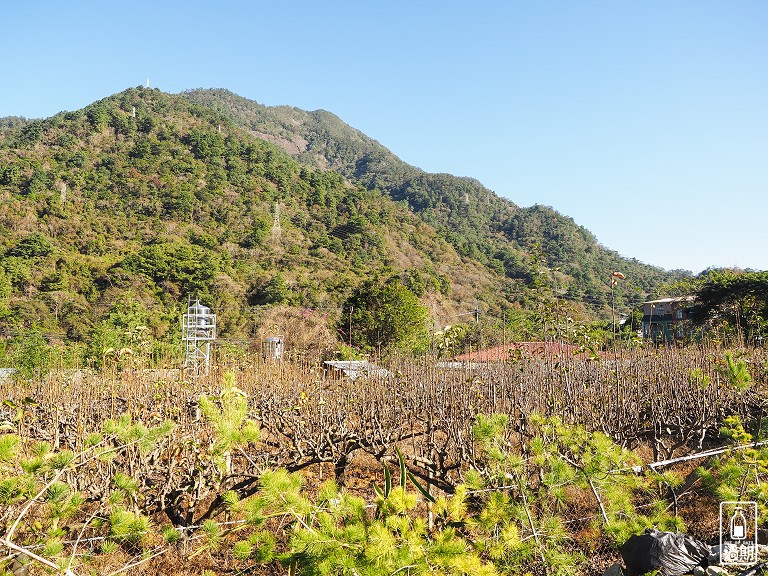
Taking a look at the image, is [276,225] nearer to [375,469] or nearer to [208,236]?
[208,236]

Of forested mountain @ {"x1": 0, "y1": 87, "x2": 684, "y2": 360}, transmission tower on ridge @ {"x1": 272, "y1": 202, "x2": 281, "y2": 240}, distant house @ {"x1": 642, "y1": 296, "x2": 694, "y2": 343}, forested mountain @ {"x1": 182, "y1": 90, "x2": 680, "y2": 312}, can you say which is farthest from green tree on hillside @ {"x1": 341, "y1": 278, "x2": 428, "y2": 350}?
transmission tower on ridge @ {"x1": 272, "y1": 202, "x2": 281, "y2": 240}

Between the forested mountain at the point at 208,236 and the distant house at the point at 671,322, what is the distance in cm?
181

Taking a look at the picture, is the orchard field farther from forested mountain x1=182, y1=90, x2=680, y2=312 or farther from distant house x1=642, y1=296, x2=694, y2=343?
forested mountain x1=182, y1=90, x2=680, y2=312

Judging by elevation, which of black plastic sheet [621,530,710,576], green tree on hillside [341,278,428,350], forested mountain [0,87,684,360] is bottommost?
black plastic sheet [621,530,710,576]

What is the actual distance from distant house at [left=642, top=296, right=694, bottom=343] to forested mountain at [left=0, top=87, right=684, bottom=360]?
1.81 m

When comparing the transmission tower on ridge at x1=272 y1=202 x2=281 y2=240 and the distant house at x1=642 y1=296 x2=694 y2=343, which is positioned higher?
the transmission tower on ridge at x1=272 y1=202 x2=281 y2=240

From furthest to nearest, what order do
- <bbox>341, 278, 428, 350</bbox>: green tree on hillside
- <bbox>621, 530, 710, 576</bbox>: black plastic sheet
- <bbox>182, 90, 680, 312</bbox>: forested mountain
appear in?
<bbox>182, 90, 680, 312</bbox>: forested mountain → <bbox>341, 278, 428, 350</bbox>: green tree on hillside → <bbox>621, 530, 710, 576</bbox>: black plastic sheet

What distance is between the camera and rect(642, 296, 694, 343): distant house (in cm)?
1033

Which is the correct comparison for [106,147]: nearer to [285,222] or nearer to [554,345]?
[285,222]

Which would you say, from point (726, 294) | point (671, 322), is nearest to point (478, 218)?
point (726, 294)

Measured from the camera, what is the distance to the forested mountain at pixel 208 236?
2494cm

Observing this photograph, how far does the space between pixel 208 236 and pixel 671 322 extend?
22.8 meters

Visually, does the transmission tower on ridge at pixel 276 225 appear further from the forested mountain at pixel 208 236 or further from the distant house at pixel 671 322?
the distant house at pixel 671 322

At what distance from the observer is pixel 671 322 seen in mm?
15391
